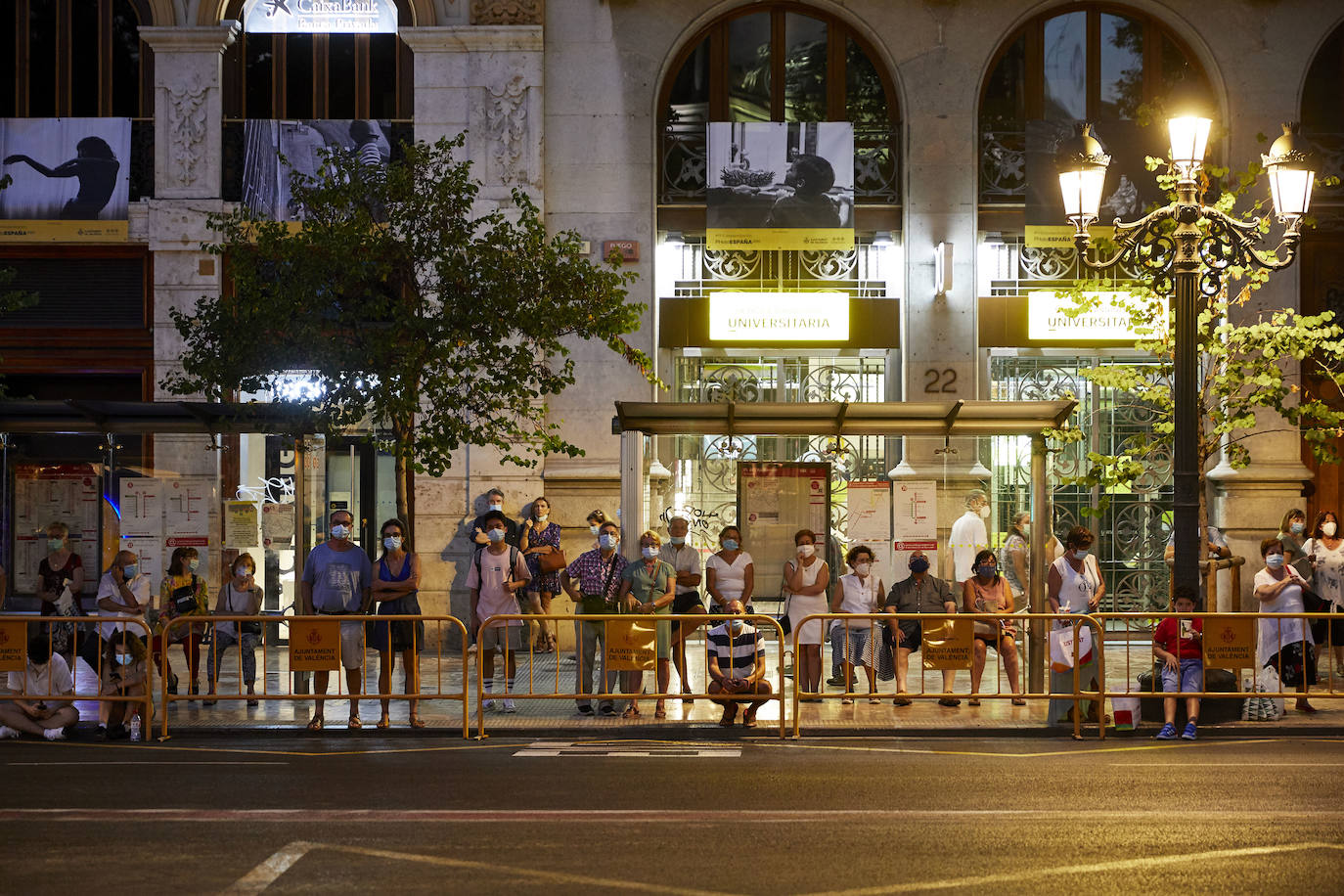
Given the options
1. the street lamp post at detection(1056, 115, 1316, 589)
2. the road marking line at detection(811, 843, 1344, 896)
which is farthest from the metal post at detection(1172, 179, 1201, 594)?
the road marking line at detection(811, 843, 1344, 896)

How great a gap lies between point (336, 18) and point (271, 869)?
15517 mm

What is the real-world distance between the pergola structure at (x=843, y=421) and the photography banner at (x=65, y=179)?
888 cm

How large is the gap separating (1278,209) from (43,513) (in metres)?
14.1

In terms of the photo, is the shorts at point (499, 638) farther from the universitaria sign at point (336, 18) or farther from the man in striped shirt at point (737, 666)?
the universitaria sign at point (336, 18)

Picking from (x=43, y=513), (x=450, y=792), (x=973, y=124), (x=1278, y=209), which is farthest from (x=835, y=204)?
(x=450, y=792)

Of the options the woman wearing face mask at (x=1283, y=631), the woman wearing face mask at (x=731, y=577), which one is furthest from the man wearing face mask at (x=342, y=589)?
the woman wearing face mask at (x=1283, y=631)

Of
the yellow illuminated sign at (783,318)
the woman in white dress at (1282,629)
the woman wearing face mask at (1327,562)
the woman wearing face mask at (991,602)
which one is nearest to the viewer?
the woman in white dress at (1282,629)

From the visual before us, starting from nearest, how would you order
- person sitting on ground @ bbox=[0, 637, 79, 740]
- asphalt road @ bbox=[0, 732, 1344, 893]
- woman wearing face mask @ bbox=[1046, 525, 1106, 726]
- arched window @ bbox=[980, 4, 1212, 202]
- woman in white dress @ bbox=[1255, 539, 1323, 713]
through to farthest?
asphalt road @ bbox=[0, 732, 1344, 893], person sitting on ground @ bbox=[0, 637, 79, 740], woman in white dress @ bbox=[1255, 539, 1323, 713], woman wearing face mask @ bbox=[1046, 525, 1106, 726], arched window @ bbox=[980, 4, 1212, 202]

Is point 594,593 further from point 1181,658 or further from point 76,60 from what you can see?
point 76,60

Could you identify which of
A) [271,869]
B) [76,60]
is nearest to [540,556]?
[76,60]

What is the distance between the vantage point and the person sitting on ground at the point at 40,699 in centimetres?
1271

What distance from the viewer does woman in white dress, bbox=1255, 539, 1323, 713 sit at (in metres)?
13.7

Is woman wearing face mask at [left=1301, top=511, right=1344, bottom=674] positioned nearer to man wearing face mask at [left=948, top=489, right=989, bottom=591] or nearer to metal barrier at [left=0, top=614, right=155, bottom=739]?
man wearing face mask at [left=948, top=489, right=989, bottom=591]

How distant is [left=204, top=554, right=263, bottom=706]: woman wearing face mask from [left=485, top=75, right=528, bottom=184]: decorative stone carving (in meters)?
7.08
